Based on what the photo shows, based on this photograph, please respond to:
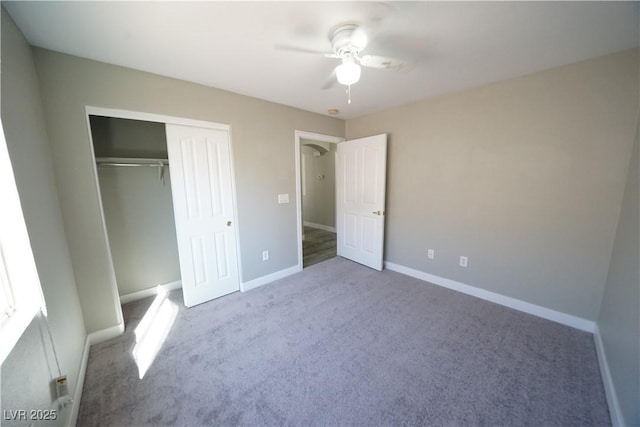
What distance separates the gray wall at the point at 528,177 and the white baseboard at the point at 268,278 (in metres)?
1.79

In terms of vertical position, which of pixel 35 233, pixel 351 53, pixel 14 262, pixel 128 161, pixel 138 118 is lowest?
pixel 14 262

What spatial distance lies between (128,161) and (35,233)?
1.46m

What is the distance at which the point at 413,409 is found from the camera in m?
1.42

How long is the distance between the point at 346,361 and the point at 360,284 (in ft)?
4.26

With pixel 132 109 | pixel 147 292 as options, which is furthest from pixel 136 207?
pixel 132 109

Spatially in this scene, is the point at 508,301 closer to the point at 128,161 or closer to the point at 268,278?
the point at 268,278

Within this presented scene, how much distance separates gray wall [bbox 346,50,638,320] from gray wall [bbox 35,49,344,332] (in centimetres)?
182

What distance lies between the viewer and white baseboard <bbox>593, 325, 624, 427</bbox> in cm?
130

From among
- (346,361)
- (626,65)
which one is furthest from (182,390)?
(626,65)

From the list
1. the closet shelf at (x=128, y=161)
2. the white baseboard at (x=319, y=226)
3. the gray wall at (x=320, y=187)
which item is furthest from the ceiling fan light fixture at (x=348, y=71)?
the white baseboard at (x=319, y=226)

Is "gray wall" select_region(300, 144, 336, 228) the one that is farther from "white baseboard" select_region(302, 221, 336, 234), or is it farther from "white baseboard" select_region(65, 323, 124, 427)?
"white baseboard" select_region(65, 323, 124, 427)

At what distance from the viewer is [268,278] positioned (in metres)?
3.13

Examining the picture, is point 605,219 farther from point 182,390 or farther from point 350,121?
point 182,390

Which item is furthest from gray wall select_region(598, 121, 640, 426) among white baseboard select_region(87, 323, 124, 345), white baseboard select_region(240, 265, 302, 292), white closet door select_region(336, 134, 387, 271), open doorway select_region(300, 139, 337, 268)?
open doorway select_region(300, 139, 337, 268)
